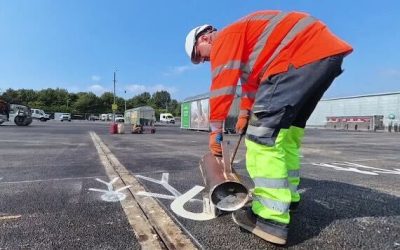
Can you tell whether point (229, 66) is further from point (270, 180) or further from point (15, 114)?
point (15, 114)

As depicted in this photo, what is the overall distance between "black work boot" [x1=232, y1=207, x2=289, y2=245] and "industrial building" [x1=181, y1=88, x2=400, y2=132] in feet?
114

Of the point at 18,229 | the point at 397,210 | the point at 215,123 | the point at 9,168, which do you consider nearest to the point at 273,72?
the point at 215,123

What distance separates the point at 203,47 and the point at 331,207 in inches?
70.3

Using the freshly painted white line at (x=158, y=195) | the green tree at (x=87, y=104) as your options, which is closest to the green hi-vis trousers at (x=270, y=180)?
the freshly painted white line at (x=158, y=195)

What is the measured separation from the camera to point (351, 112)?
7256 cm

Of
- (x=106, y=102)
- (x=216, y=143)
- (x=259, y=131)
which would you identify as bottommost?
(x=216, y=143)

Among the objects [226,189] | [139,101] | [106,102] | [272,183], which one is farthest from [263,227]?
[139,101]

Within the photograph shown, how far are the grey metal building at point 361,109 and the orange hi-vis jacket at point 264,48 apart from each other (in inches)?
2209

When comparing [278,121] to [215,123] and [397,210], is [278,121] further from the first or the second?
[397,210]

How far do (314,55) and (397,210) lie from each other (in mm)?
1668

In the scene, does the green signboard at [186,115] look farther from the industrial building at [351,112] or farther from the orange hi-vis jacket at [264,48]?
the orange hi-vis jacket at [264,48]

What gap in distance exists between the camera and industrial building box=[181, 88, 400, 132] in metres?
41.1

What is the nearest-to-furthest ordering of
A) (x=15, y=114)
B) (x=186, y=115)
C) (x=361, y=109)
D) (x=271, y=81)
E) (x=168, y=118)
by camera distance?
(x=271, y=81), (x=15, y=114), (x=186, y=115), (x=361, y=109), (x=168, y=118)

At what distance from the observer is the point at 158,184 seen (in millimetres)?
4785
